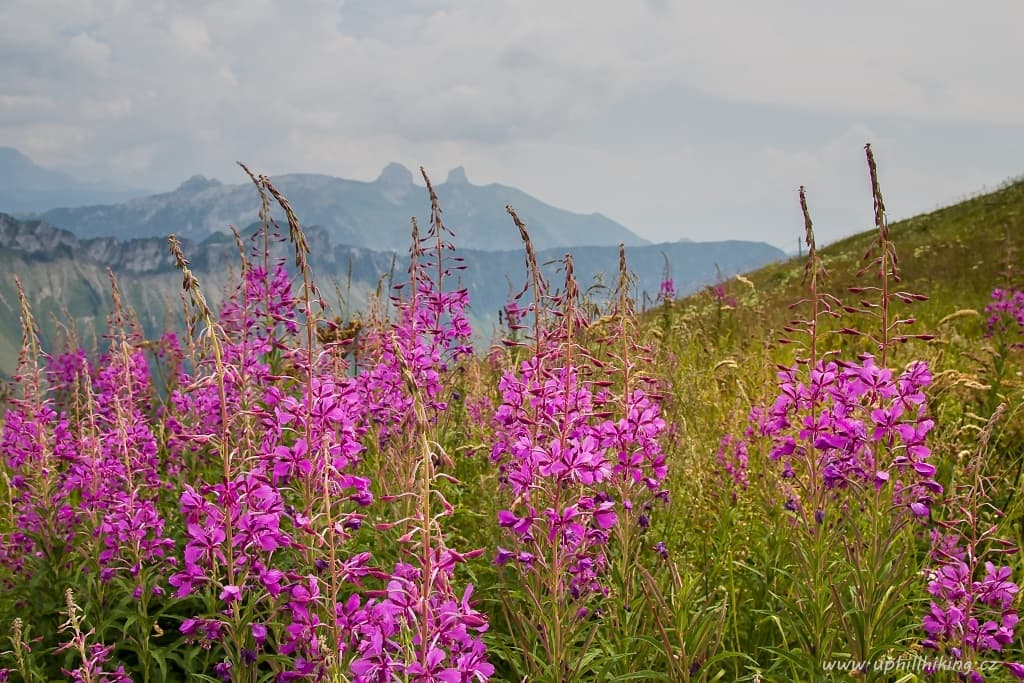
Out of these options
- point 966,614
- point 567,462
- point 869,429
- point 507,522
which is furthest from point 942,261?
point 507,522

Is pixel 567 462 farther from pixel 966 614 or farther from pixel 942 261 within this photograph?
pixel 942 261

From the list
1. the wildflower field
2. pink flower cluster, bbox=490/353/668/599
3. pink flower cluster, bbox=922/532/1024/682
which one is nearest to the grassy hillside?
the wildflower field

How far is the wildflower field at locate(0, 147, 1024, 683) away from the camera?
8.13 ft

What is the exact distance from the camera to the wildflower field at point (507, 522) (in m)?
2.48

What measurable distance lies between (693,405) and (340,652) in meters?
4.59

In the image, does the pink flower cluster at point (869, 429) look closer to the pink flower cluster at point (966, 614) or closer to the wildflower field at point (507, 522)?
the wildflower field at point (507, 522)

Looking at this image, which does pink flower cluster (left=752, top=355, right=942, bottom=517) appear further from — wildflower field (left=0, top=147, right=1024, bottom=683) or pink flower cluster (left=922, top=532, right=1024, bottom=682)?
pink flower cluster (left=922, top=532, right=1024, bottom=682)

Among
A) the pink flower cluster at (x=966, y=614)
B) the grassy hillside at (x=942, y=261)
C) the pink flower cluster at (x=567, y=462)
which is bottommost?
the pink flower cluster at (x=966, y=614)

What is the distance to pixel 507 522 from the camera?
2.53 m

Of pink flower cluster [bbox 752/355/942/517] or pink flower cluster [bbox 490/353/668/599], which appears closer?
pink flower cluster [bbox 490/353/668/599]

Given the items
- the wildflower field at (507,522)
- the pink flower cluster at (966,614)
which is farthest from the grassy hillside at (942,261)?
the pink flower cluster at (966,614)

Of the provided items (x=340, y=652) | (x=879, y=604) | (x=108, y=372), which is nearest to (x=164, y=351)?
(x=108, y=372)

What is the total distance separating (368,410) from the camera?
14.6ft

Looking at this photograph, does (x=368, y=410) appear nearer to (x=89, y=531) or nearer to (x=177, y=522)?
(x=177, y=522)
